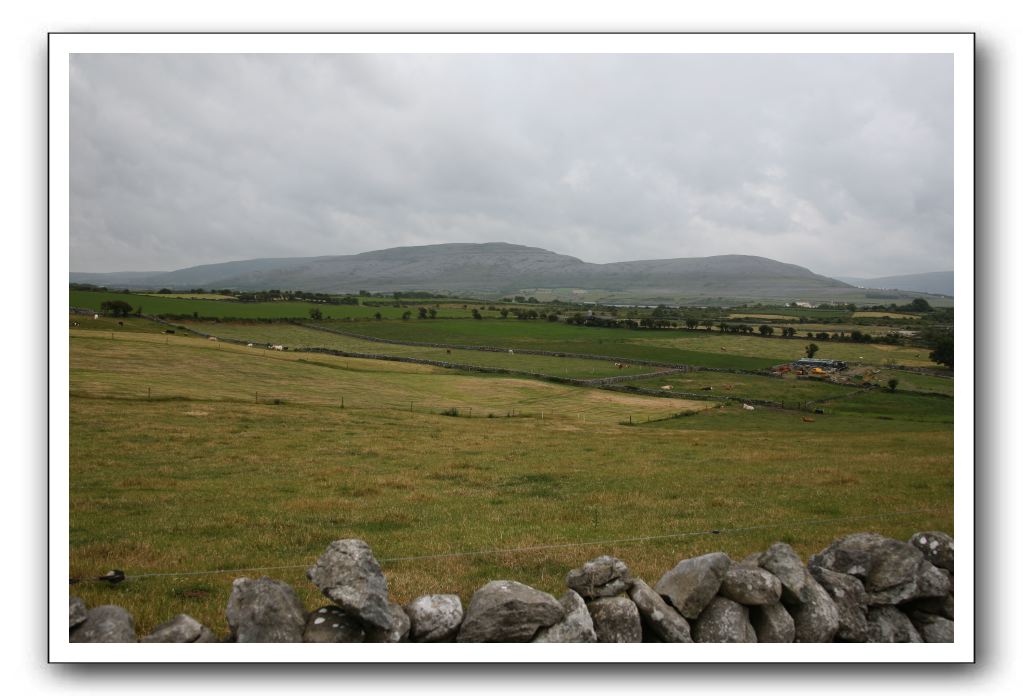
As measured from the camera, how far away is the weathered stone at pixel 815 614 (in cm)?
634

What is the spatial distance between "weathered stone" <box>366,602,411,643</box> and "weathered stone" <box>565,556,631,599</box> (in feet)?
5.60

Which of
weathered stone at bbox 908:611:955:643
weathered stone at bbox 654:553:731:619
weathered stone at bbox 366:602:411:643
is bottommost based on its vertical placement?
weathered stone at bbox 908:611:955:643

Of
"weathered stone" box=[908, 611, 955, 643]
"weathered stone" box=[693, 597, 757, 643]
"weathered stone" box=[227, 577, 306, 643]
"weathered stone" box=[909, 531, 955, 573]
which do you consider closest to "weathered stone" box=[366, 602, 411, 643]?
"weathered stone" box=[227, 577, 306, 643]

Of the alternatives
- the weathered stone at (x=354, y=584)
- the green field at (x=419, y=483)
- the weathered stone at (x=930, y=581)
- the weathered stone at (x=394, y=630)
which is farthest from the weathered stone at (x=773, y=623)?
the weathered stone at (x=354, y=584)

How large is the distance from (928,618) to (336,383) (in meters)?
34.7

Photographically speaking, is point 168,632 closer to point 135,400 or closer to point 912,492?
point 912,492

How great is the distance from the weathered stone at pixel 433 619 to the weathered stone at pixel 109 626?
2.91 meters

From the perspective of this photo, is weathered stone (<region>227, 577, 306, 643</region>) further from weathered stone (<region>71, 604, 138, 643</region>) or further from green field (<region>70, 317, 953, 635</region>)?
weathered stone (<region>71, 604, 138, 643</region>)

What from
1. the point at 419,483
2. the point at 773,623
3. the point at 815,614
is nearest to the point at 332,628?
the point at 773,623

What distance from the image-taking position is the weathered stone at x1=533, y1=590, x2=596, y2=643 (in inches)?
236

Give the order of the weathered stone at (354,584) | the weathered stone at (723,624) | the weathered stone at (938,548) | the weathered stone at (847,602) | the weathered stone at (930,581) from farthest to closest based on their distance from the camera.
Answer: the weathered stone at (938,548), the weathered stone at (930,581), the weathered stone at (847,602), the weathered stone at (723,624), the weathered stone at (354,584)

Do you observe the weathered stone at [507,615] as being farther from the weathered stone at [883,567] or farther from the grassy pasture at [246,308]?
the grassy pasture at [246,308]

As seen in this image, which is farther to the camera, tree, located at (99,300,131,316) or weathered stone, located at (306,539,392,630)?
tree, located at (99,300,131,316)

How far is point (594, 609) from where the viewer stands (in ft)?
20.1
